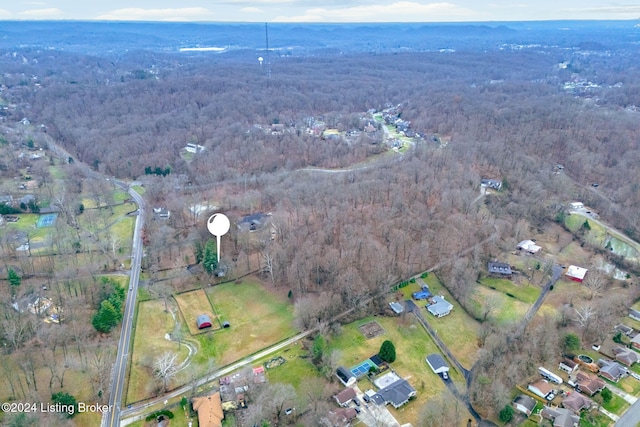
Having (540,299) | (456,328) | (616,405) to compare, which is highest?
(540,299)

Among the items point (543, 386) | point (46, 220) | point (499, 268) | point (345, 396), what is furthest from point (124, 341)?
point (499, 268)

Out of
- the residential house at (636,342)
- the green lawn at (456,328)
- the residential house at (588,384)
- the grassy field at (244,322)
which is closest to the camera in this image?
the residential house at (588,384)

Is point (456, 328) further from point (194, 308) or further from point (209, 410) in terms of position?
point (194, 308)

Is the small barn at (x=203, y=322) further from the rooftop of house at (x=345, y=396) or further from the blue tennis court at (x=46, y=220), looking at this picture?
the blue tennis court at (x=46, y=220)

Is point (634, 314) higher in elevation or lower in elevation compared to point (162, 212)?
lower

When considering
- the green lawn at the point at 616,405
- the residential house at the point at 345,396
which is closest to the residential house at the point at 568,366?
the green lawn at the point at 616,405

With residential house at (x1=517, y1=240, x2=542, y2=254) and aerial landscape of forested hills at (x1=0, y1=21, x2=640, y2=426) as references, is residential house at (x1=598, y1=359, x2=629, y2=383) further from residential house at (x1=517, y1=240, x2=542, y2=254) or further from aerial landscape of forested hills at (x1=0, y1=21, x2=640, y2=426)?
residential house at (x1=517, y1=240, x2=542, y2=254)

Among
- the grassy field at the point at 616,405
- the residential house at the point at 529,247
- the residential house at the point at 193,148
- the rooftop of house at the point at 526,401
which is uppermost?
the residential house at the point at 193,148
